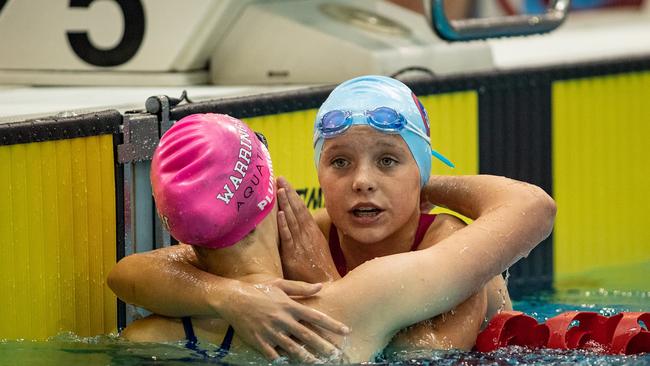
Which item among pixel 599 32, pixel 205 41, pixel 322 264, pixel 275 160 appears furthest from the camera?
pixel 599 32

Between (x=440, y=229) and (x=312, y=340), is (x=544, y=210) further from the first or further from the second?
(x=312, y=340)

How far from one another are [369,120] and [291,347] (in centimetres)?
61

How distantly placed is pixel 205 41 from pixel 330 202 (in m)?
1.82

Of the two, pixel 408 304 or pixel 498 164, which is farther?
pixel 498 164

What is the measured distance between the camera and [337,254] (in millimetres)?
3494

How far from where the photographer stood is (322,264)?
3.25m

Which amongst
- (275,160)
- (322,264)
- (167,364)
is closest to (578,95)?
(275,160)

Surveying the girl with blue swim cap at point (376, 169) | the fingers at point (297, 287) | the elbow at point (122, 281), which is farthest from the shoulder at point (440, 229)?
the elbow at point (122, 281)

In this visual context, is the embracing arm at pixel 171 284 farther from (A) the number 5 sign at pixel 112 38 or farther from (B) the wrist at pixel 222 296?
(A) the number 5 sign at pixel 112 38

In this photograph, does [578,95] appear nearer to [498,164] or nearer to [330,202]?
[498,164]

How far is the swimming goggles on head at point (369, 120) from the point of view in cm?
324

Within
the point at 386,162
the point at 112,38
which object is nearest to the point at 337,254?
the point at 386,162

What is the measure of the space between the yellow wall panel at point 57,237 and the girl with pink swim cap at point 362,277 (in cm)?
37

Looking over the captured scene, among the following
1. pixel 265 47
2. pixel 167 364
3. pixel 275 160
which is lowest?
pixel 167 364
